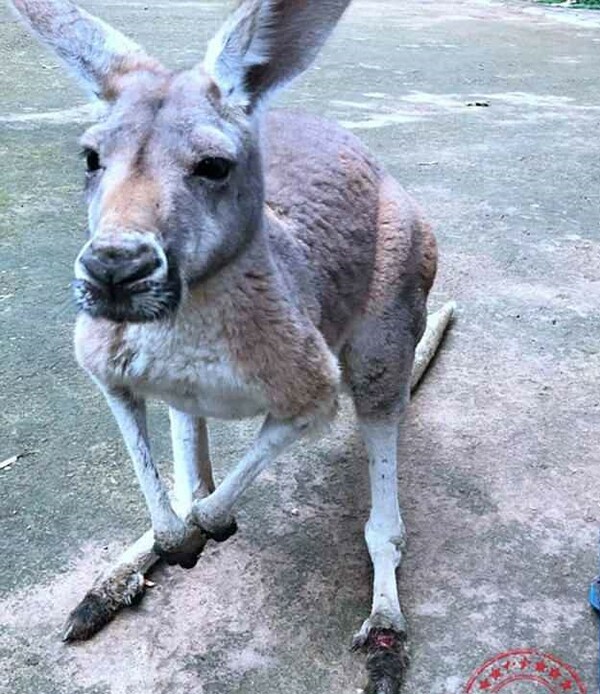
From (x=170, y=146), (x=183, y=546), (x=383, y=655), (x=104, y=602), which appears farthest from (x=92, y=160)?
(x=383, y=655)

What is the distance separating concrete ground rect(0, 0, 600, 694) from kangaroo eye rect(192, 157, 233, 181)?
97 cm

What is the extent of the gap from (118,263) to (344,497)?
1.26m

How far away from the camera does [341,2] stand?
187cm

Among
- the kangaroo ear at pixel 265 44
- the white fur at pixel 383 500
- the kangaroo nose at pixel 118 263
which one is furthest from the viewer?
the white fur at pixel 383 500

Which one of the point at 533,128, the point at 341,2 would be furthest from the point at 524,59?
the point at 341,2

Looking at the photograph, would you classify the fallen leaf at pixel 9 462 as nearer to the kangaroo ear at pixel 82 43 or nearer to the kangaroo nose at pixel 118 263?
the kangaroo ear at pixel 82 43

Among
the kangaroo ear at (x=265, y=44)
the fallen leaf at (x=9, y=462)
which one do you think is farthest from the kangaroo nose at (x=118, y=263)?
the fallen leaf at (x=9, y=462)

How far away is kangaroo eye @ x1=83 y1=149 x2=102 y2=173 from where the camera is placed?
5.80 ft

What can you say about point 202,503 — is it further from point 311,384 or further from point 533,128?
point 533,128

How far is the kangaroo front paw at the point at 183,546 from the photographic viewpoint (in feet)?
6.66

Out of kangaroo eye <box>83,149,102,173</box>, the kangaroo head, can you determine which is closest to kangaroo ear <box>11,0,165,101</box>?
the kangaroo head

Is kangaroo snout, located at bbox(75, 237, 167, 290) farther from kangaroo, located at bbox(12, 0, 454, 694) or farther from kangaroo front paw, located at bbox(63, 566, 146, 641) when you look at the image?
kangaroo front paw, located at bbox(63, 566, 146, 641)

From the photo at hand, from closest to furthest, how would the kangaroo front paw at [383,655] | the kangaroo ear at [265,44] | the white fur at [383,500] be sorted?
the kangaroo ear at [265,44] → the kangaroo front paw at [383,655] → the white fur at [383,500]

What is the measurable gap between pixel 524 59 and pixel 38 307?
662 centimetres
